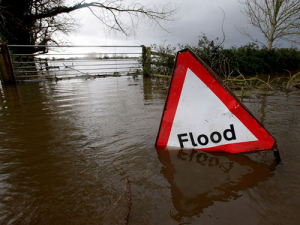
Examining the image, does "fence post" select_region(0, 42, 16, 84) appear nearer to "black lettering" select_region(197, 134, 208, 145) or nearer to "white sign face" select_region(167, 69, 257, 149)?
"white sign face" select_region(167, 69, 257, 149)

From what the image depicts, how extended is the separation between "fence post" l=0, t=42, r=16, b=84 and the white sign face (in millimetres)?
→ 7804

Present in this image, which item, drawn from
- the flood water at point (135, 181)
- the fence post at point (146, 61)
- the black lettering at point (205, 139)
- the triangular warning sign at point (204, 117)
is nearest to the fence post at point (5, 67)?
the fence post at point (146, 61)

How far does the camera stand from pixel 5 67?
6.50 metres

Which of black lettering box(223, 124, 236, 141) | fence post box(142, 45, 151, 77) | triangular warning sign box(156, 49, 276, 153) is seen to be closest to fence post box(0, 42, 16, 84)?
fence post box(142, 45, 151, 77)

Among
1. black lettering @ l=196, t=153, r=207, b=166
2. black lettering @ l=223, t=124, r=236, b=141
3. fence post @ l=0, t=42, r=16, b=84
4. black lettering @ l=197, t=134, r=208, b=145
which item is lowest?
black lettering @ l=196, t=153, r=207, b=166

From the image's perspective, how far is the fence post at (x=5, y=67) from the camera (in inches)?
249

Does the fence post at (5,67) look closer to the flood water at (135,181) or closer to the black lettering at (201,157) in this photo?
the flood water at (135,181)

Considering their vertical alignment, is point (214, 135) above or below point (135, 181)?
above

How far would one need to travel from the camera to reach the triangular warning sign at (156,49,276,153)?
1.28 meters

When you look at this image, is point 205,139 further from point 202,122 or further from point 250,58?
point 250,58

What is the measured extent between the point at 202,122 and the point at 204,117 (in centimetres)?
5

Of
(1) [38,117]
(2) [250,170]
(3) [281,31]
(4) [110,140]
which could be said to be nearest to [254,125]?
(2) [250,170]

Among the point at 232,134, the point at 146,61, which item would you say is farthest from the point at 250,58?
the point at 232,134

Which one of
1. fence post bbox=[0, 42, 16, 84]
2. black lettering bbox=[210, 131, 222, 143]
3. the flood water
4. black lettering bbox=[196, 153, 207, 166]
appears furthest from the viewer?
fence post bbox=[0, 42, 16, 84]
